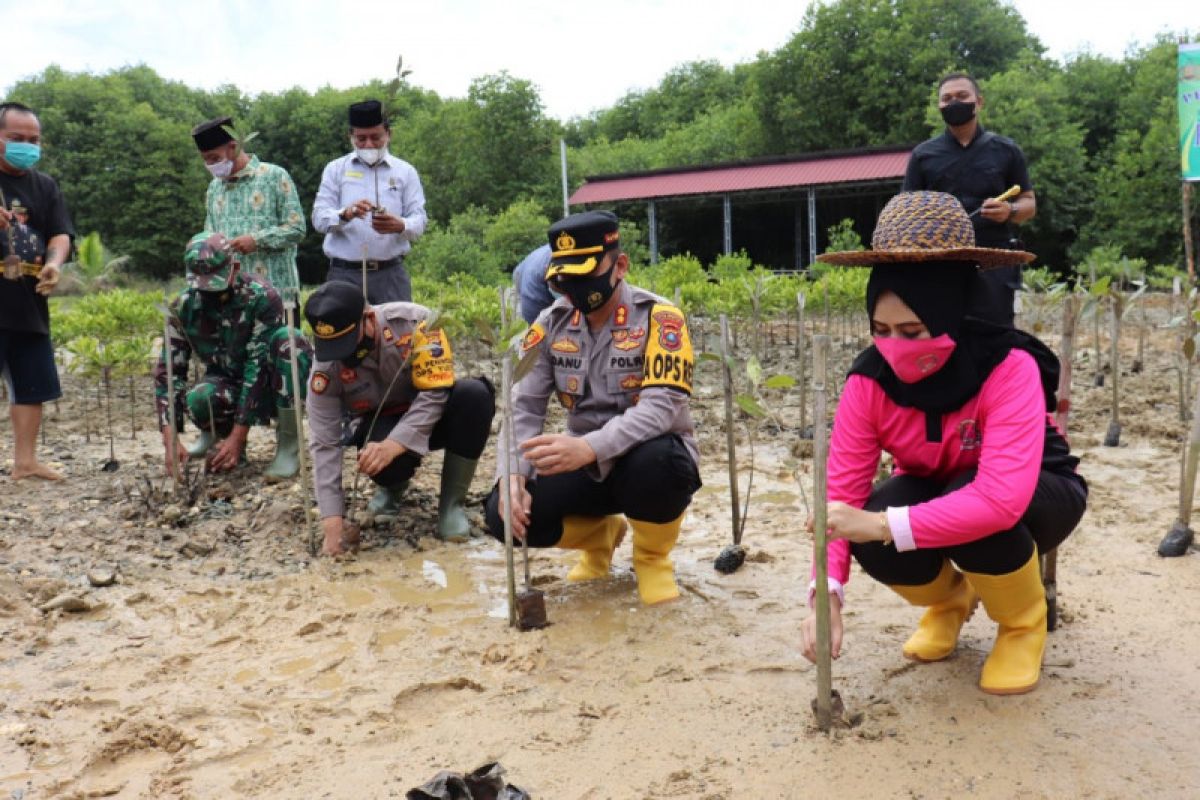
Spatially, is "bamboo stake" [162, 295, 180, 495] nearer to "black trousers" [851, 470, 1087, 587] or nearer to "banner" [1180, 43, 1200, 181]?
"black trousers" [851, 470, 1087, 587]

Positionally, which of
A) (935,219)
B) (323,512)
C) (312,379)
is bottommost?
(323,512)

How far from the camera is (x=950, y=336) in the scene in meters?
2.15

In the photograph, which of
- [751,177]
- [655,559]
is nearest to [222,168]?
[655,559]

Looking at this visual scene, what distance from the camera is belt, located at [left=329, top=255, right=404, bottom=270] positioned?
5082mm

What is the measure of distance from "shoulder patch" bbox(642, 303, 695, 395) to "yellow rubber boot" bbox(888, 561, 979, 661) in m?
0.92

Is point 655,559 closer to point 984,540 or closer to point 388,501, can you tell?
point 984,540

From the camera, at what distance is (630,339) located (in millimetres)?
3084

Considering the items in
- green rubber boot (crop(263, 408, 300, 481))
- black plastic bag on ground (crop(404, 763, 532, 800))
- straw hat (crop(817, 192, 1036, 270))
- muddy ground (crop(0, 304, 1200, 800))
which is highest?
straw hat (crop(817, 192, 1036, 270))

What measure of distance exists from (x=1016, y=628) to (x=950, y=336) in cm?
75

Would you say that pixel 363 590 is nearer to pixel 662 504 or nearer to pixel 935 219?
pixel 662 504

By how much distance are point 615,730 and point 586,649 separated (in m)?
0.51

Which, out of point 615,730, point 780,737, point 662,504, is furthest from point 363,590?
point 780,737

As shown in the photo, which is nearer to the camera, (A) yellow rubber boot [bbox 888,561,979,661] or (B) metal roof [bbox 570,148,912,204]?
(A) yellow rubber boot [bbox 888,561,979,661]

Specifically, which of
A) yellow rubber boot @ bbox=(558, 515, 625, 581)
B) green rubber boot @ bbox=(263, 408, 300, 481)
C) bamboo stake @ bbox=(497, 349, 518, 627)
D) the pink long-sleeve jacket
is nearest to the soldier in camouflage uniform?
green rubber boot @ bbox=(263, 408, 300, 481)
